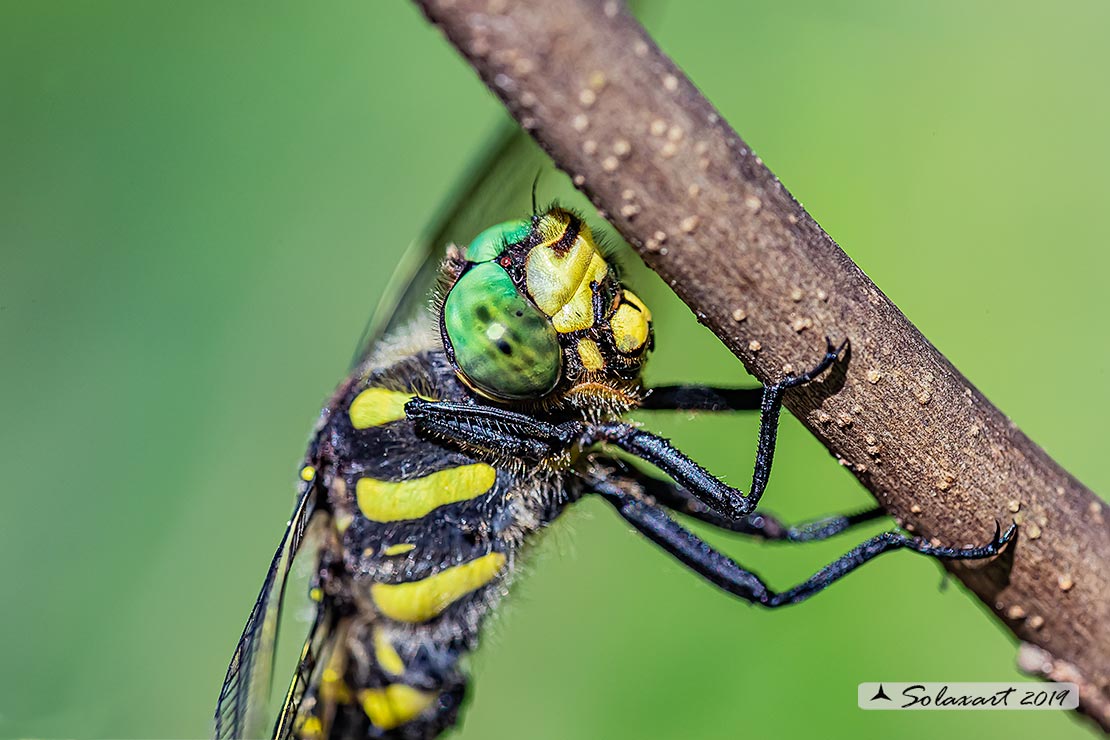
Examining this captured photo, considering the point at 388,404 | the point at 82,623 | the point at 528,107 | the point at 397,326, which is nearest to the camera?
the point at 528,107

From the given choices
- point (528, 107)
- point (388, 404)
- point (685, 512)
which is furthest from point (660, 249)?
point (685, 512)

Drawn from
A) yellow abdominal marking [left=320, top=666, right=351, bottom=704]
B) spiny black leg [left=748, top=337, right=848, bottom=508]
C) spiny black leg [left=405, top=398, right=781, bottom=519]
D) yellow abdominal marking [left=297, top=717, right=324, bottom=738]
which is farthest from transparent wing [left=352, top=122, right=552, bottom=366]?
spiny black leg [left=748, top=337, right=848, bottom=508]

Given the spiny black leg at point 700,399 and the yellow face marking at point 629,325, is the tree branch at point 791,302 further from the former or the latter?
the yellow face marking at point 629,325

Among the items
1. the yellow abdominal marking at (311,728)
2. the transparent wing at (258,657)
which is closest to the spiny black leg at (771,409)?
the transparent wing at (258,657)

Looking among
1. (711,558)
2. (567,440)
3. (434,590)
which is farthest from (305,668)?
(711,558)

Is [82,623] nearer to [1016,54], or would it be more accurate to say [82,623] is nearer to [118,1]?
[118,1]
